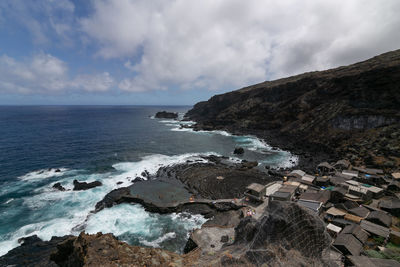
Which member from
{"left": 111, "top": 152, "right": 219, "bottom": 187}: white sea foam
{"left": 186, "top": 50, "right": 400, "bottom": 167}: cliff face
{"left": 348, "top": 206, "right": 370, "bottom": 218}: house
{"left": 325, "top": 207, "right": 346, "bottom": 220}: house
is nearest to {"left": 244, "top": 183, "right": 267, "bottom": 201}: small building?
{"left": 325, "top": 207, "right": 346, "bottom": 220}: house

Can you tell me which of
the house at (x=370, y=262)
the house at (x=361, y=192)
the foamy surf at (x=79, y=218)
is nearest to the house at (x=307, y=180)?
the house at (x=361, y=192)

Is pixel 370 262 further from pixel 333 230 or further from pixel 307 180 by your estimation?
pixel 307 180

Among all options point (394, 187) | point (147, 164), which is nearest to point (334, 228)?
point (394, 187)

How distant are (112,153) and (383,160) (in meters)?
62.6

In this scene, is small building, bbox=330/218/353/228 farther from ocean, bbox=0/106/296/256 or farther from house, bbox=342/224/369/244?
ocean, bbox=0/106/296/256

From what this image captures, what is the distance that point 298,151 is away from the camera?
168 ft

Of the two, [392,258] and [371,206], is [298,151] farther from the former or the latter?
[392,258]

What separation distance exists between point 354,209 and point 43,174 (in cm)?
5086

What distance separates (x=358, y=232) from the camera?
50.3 feet

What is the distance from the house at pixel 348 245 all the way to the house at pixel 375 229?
2681 mm

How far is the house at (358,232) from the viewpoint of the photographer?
14.9 m

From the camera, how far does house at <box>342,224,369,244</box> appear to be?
14.9 m

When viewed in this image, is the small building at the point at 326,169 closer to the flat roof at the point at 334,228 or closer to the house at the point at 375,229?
the house at the point at 375,229

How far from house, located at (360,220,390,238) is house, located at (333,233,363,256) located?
2681 mm
